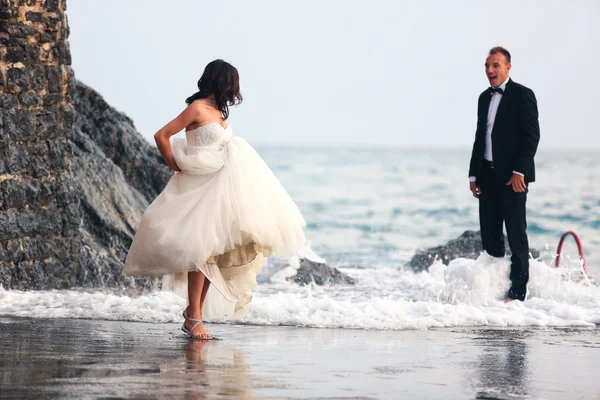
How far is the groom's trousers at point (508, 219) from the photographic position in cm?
956

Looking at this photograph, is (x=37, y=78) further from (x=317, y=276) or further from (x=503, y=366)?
(x=503, y=366)

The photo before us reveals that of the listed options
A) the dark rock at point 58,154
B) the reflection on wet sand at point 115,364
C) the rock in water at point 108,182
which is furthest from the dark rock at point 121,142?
the reflection on wet sand at point 115,364

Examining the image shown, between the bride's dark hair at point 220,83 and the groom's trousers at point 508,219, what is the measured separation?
341 centimetres

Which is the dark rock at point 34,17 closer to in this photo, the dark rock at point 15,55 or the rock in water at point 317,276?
the dark rock at point 15,55

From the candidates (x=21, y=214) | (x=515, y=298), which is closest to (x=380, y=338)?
(x=515, y=298)

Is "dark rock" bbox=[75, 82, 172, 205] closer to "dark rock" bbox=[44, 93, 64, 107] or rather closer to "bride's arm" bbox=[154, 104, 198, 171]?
"dark rock" bbox=[44, 93, 64, 107]

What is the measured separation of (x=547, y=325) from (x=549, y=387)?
3.18 m

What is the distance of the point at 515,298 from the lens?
9.77m

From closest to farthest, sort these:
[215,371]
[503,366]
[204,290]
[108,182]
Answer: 1. [215,371]
2. [503,366]
3. [204,290]
4. [108,182]

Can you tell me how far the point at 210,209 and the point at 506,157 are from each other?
12.1 feet

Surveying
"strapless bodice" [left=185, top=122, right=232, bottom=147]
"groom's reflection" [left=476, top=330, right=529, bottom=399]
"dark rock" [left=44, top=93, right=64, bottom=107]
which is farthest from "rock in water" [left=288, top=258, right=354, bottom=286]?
"strapless bodice" [left=185, top=122, right=232, bottom=147]

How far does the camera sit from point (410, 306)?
912 centimetres

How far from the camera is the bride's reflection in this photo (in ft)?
16.1

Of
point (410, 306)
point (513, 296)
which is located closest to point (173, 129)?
point (410, 306)
